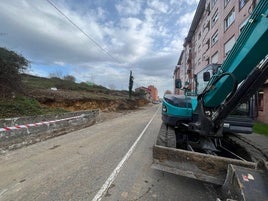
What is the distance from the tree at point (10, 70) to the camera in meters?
13.2

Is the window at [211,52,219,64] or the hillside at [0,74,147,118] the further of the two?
the window at [211,52,219,64]

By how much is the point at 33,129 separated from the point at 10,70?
652cm

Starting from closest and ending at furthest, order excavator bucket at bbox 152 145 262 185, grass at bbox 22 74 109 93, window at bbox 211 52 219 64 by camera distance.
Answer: excavator bucket at bbox 152 145 262 185 → window at bbox 211 52 219 64 → grass at bbox 22 74 109 93

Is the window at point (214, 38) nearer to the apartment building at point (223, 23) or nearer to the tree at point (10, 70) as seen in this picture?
the apartment building at point (223, 23)

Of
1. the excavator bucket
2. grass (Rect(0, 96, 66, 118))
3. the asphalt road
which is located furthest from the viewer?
grass (Rect(0, 96, 66, 118))

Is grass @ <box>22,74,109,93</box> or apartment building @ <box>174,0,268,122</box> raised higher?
apartment building @ <box>174,0,268,122</box>

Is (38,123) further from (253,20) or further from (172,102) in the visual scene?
(253,20)

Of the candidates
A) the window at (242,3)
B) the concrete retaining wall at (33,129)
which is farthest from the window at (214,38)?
the concrete retaining wall at (33,129)

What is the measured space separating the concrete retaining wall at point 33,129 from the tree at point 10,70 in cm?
419

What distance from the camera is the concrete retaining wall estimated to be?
25.8 feet

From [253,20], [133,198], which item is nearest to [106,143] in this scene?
[133,198]

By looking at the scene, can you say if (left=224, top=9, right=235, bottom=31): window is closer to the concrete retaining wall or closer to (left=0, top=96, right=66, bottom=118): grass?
the concrete retaining wall

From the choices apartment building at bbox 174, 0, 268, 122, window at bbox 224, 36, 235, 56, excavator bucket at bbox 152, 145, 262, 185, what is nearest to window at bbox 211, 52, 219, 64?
apartment building at bbox 174, 0, 268, 122

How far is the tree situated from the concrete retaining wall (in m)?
4.19
